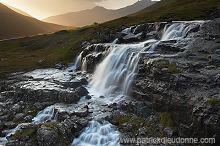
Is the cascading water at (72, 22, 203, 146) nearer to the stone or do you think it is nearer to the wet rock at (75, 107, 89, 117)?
the wet rock at (75, 107, 89, 117)

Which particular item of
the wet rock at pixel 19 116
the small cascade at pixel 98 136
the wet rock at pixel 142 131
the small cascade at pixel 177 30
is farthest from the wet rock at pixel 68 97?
the small cascade at pixel 177 30

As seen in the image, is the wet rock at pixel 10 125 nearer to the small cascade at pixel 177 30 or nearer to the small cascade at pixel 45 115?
the small cascade at pixel 45 115

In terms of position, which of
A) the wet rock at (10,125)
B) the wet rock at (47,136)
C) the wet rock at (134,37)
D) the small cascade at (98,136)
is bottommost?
the small cascade at (98,136)

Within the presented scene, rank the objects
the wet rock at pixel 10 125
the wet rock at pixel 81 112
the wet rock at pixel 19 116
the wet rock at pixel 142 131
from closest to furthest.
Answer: the wet rock at pixel 142 131 < the wet rock at pixel 10 125 < the wet rock at pixel 81 112 < the wet rock at pixel 19 116

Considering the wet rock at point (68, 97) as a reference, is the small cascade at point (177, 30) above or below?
above

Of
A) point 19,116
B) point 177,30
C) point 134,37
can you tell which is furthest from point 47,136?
point 134,37

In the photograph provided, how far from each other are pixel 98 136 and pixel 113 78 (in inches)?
489

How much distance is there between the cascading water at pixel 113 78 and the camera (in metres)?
17.0

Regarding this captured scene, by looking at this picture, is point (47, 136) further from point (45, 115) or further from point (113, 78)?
point (113, 78)

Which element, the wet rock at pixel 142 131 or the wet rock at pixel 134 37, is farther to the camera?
the wet rock at pixel 134 37

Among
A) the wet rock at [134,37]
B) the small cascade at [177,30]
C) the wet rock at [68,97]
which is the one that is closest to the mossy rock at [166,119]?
the wet rock at [68,97]

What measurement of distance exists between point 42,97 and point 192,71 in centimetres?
1995

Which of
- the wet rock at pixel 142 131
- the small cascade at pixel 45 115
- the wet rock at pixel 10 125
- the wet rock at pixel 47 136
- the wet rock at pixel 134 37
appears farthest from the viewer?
the wet rock at pixel 134 37

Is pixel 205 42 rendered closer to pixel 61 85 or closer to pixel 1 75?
pixel 61 85
